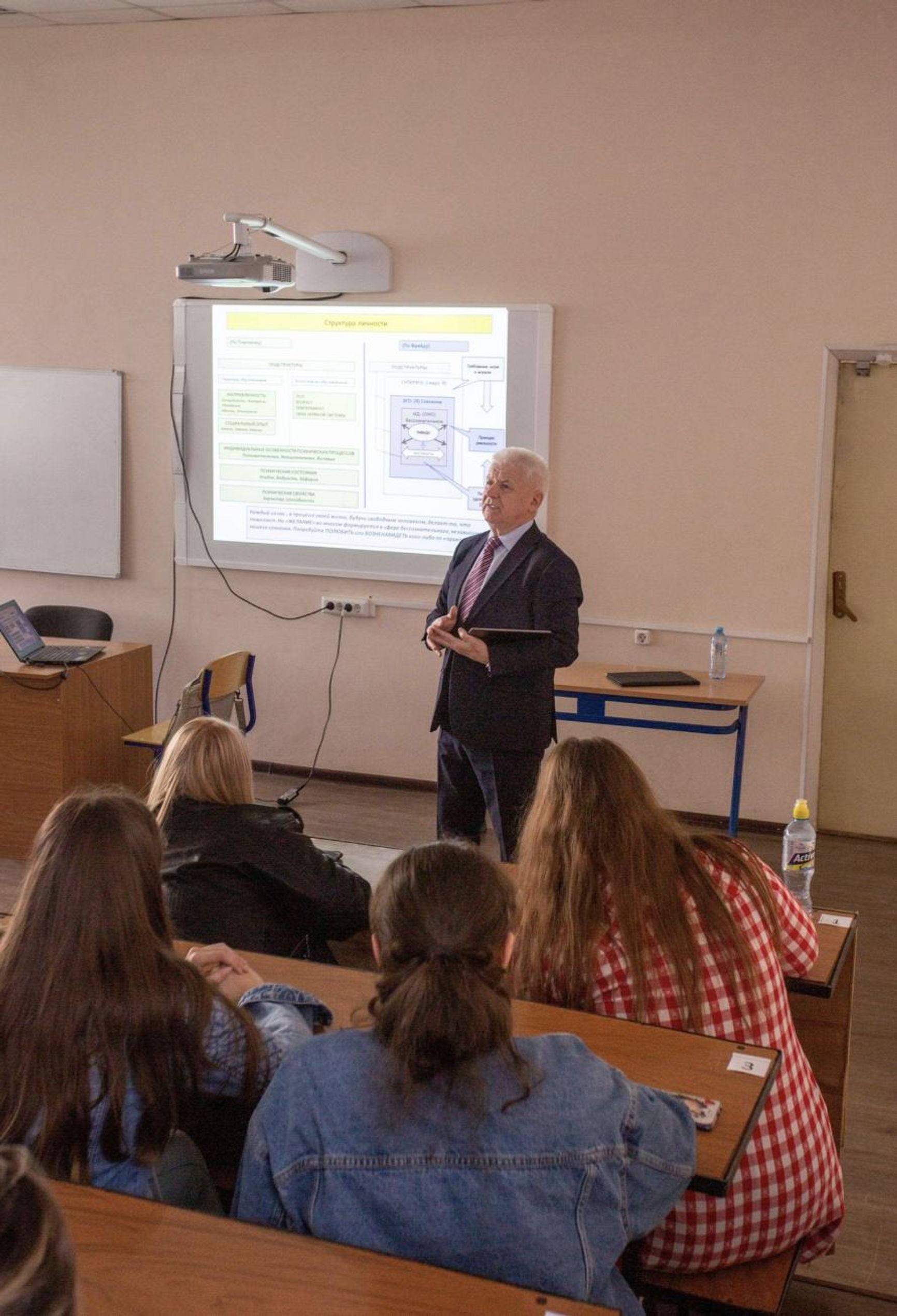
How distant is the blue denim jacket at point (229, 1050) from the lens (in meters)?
1.58

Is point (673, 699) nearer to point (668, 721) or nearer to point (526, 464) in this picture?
point (668, 721)

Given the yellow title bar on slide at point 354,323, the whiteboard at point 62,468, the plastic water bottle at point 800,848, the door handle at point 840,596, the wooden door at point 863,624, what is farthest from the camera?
the whiteboard at point 62,468

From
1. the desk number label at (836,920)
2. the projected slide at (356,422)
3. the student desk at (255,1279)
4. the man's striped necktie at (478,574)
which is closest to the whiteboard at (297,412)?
the projected slide at (356,422)

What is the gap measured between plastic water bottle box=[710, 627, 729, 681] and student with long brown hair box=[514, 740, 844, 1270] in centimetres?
317

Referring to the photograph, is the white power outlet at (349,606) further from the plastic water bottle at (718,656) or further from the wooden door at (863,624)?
the wooden door at (863,624)

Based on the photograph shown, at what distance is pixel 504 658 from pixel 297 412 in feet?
8.13

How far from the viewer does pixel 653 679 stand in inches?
195

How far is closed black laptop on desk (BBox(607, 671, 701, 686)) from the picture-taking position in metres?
4.91

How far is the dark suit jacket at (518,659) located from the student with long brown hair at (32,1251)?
10.8ft

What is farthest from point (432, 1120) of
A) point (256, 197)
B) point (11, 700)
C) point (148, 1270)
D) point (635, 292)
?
point (256, 197)

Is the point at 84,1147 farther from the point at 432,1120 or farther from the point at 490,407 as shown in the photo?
the point at 490,407

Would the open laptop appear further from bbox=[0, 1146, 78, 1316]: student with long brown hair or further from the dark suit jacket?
bbox=[0, 1146, 78, 1316]: student with long brown hair

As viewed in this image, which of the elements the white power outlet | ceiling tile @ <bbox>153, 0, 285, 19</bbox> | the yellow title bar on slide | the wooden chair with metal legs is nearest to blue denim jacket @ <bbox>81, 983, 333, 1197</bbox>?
the wooden chair with metal legs

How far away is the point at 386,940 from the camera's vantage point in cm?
145
